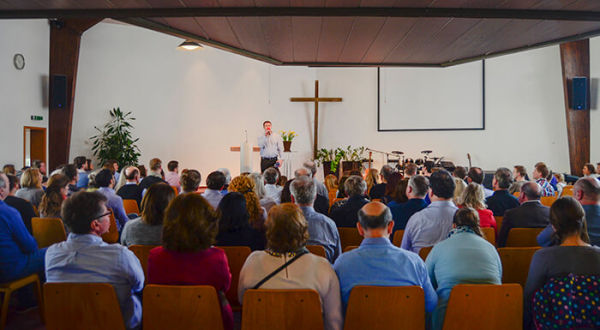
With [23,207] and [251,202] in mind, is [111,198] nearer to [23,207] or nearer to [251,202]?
[23,207]

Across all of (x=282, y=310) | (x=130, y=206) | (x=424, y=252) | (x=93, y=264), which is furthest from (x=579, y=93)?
(x=93, y=264)

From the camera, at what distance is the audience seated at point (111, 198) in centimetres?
377

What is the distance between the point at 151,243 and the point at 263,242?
722 mm

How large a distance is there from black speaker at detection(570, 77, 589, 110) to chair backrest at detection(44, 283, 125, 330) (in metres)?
11.3

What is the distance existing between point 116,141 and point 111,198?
251 inches

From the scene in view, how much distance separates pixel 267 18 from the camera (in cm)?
343

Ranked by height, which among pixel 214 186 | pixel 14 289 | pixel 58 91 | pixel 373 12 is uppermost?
pixel 58 91

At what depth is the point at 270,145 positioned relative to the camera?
8625mm

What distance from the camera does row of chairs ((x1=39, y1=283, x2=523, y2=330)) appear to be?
1817 millimetres

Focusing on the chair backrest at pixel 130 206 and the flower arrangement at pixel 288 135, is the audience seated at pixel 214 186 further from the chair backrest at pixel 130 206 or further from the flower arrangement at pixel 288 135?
Answer: the flower arrangement at pixel 288 135

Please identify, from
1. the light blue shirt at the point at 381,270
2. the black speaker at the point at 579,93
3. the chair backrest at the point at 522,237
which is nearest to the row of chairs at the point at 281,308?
the light blue shirt at the point at 381,270

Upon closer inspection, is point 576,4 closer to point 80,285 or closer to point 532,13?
point 532,13

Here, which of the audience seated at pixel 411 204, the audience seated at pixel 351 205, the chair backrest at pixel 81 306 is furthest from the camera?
the audience seated at pixel 351 205

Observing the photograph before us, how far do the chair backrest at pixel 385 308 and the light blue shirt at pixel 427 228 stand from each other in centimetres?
104
